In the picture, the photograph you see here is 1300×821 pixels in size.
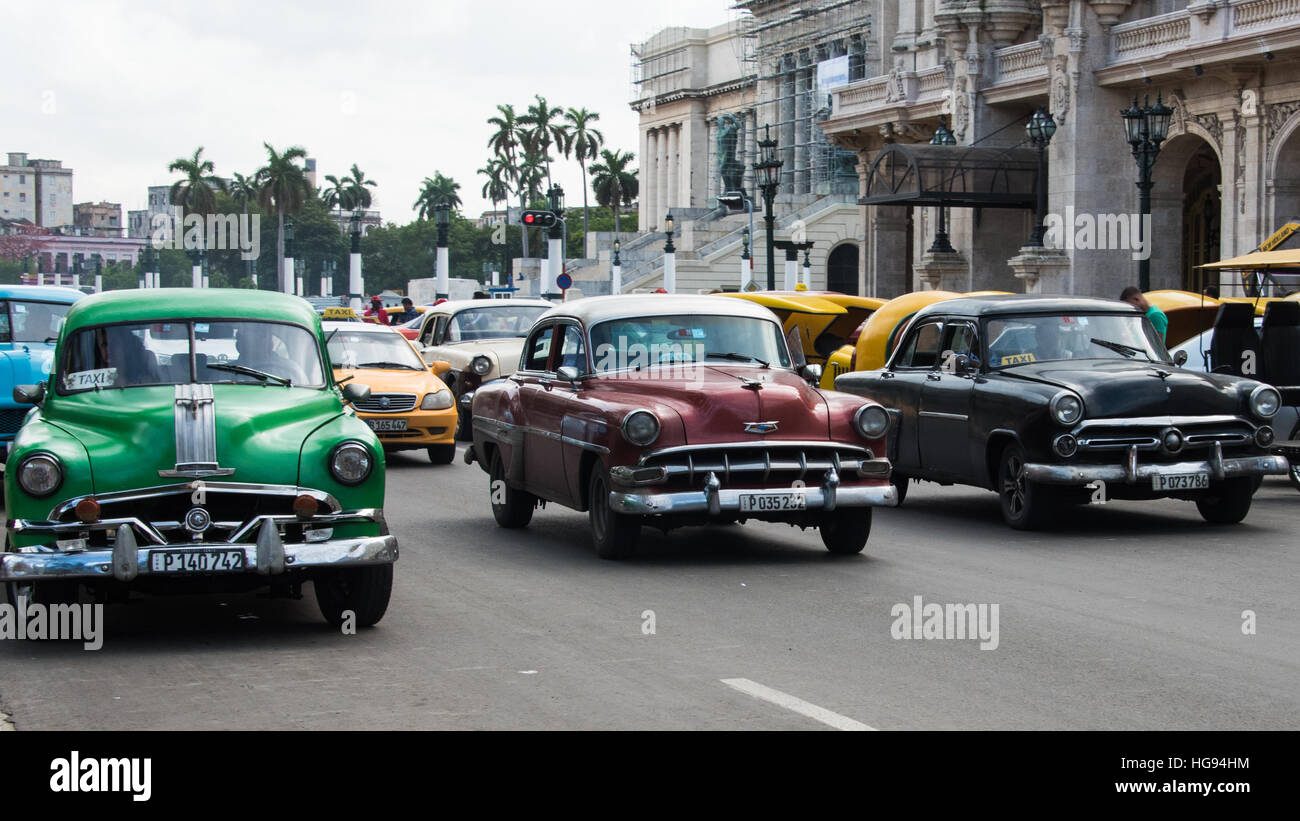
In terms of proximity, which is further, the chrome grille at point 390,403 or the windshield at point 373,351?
the windshield at point 373,351

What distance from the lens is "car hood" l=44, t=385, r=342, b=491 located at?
8062 millimetres

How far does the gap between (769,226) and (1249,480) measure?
29160 mm

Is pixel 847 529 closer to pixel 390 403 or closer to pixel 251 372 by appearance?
pixel 251 372

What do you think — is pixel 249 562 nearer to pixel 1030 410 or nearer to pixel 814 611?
pixel 814 611

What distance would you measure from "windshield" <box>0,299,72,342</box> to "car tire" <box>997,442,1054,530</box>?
865 centimetres

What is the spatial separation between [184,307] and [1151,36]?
29.7 m

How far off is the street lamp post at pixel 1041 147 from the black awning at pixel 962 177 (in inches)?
40.9

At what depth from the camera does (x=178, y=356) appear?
920 centimetres

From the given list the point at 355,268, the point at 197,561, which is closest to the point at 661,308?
the point at 197,561

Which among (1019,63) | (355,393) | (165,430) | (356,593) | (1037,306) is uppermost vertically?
(1019,63)

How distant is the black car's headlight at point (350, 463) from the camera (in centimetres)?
824

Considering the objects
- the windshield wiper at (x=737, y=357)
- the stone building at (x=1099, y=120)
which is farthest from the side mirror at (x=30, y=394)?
the stone building at (x=1099, y=120)

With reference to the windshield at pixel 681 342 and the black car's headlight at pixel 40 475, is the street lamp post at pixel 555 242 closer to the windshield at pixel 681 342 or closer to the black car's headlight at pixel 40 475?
the windshield at pixel 681 342

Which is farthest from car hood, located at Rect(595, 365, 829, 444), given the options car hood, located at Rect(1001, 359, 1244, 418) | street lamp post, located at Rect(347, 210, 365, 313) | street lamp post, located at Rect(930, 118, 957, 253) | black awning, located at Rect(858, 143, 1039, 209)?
street lamp post, located at Rect(347, 210, 365, 313)
